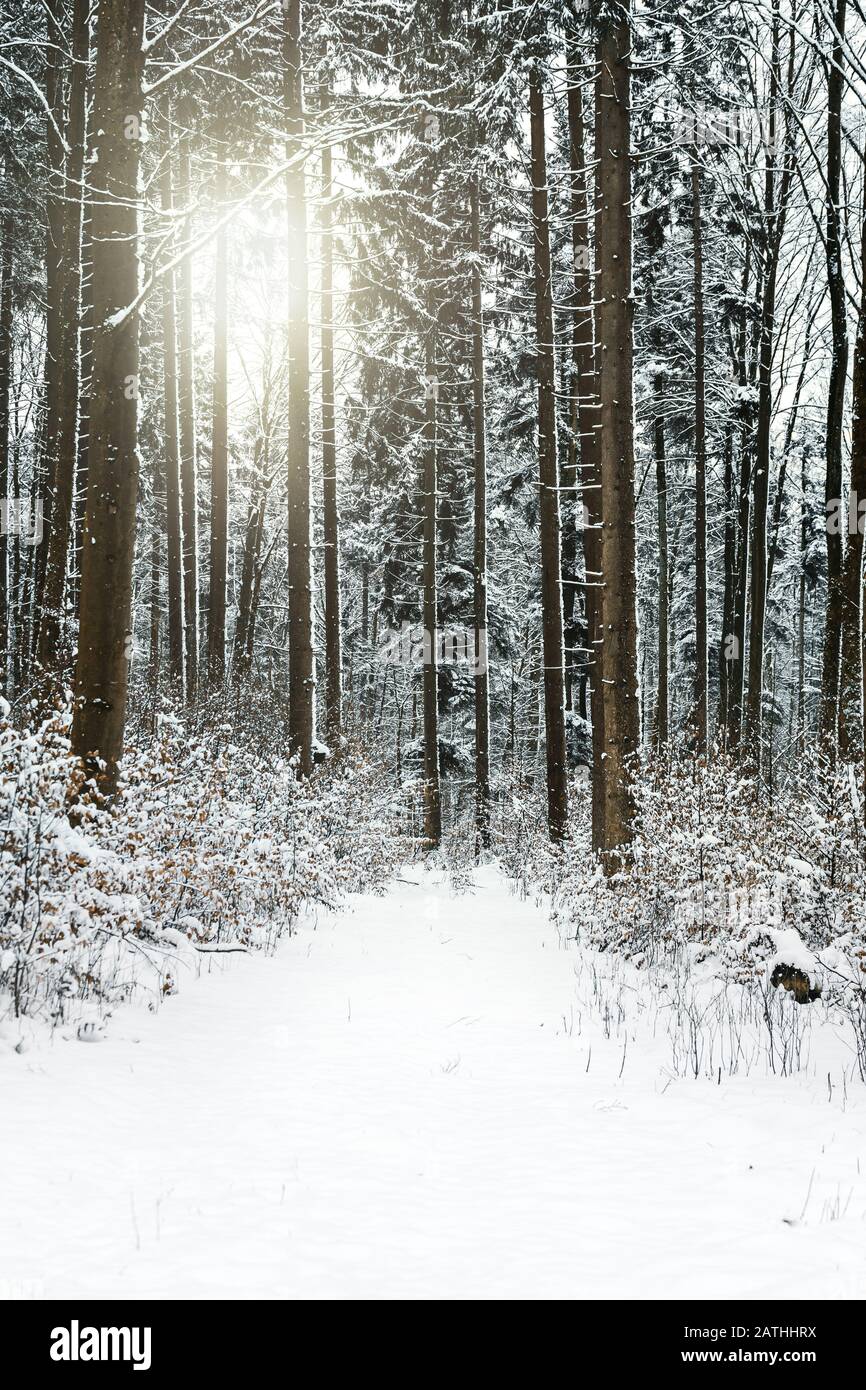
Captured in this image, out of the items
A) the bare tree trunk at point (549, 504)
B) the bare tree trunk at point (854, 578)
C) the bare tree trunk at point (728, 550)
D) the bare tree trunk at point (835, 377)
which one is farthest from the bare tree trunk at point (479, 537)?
the bare tree trunk at point (854, 578)

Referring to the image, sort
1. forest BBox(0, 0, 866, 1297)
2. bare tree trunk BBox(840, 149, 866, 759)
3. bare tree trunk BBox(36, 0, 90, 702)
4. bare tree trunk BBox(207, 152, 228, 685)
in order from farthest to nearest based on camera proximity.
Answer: bare tree trunk BBox(207, 152, 228, 685) → bare tree trunk BBox(36, 0, 90, 702) → bare tree trunk BBox(840, 149, 866, 759) → forest BBox(0, 0, 866, 1297)

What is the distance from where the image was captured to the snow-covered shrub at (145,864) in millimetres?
4496

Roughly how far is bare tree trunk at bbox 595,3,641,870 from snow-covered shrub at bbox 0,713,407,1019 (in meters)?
3.45

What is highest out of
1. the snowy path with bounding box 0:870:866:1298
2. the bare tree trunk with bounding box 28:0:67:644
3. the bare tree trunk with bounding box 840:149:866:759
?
the bare tree trunk with bounding box 28:0:67:644

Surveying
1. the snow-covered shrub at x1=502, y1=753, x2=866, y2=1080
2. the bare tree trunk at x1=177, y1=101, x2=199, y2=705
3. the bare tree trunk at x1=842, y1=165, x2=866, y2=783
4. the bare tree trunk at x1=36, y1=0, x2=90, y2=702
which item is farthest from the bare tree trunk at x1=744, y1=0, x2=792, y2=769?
the bare tree trunk at x1=36, y1=0, x2=90, y2=702

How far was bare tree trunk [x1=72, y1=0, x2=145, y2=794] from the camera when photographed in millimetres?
6266

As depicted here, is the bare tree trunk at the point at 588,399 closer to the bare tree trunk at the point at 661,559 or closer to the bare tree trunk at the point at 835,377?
the bare tree trunk at the point at 835,377

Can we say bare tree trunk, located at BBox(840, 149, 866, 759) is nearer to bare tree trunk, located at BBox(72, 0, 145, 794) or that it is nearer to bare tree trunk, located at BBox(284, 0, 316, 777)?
bare tree trunk, located at BBox(72, 0, 145, 794)

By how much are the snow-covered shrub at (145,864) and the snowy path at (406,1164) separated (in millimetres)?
478

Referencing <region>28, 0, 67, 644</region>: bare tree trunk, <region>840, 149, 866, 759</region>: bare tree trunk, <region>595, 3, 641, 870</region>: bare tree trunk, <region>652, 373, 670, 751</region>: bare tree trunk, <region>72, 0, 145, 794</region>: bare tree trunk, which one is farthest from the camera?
<region>652, 373, 670, 751</region>: bare tree trunk

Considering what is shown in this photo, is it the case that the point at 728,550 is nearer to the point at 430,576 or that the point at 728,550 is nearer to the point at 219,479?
the point at 430,576

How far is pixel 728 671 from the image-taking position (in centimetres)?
2173

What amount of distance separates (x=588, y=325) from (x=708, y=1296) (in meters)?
14.9
